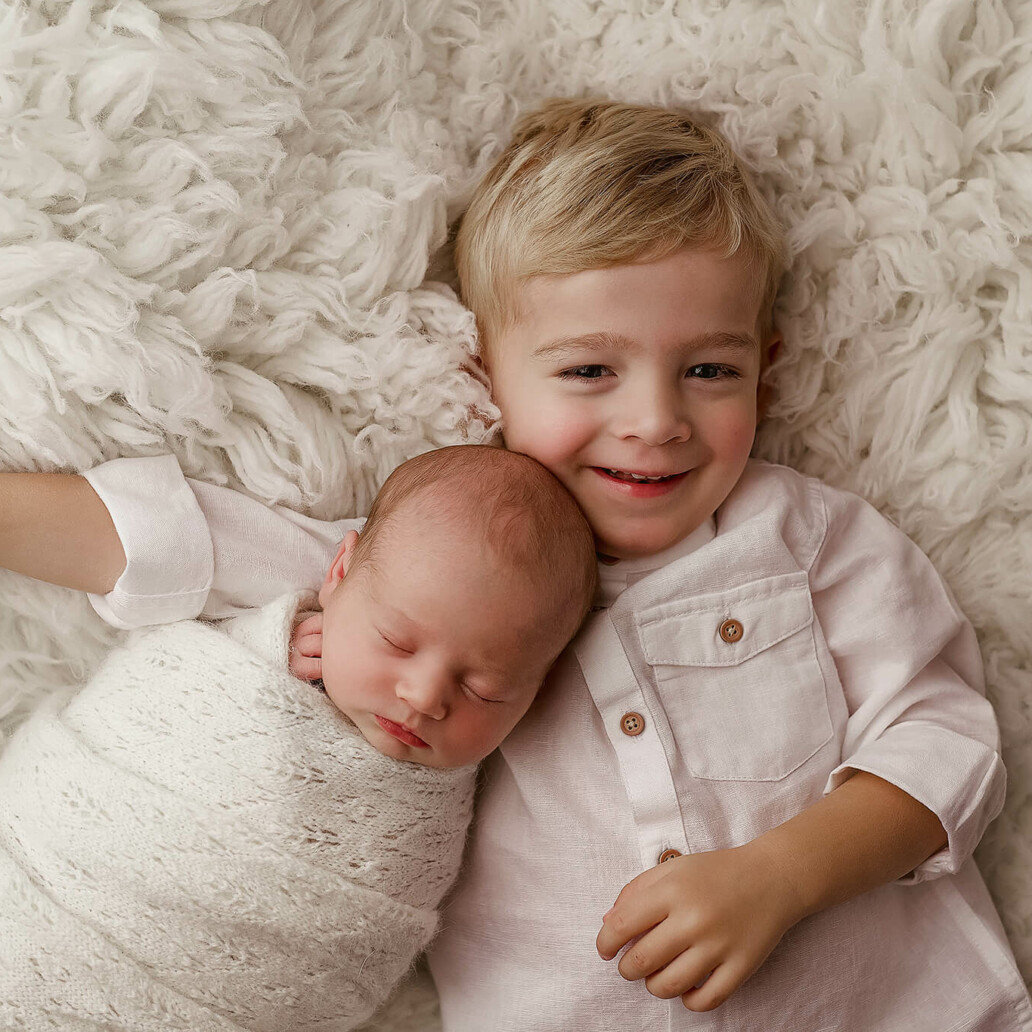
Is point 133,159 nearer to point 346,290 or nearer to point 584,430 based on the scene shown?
point 346,290

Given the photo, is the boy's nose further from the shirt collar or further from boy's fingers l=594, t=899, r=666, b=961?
boy's fingers l=594, t=899, r=666, b=961

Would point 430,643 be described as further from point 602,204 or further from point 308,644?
point 602,204

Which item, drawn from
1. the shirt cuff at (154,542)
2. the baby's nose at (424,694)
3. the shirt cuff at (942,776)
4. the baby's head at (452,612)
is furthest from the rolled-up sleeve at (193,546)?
the shirt cuff at (942,776)

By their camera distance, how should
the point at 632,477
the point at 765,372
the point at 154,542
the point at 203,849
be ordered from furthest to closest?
1. the point at 765,372
2. the point at 632,477
3. the point at 154,542
4. the point at 203,849

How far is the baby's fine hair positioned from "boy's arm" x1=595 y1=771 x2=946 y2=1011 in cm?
30

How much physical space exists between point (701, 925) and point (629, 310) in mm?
→ 686

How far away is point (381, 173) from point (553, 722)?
709 mm

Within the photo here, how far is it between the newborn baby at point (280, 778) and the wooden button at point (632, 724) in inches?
5.2

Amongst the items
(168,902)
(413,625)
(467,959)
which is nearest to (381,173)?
(413,625)

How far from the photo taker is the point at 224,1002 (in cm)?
108

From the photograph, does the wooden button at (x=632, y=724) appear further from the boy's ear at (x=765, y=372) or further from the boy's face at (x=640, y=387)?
the boy's ear at (x=765, y=372)

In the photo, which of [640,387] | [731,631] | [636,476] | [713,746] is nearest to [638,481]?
[636,476]

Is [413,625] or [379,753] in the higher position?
[413,625]

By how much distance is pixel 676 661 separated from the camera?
4.13 feet
